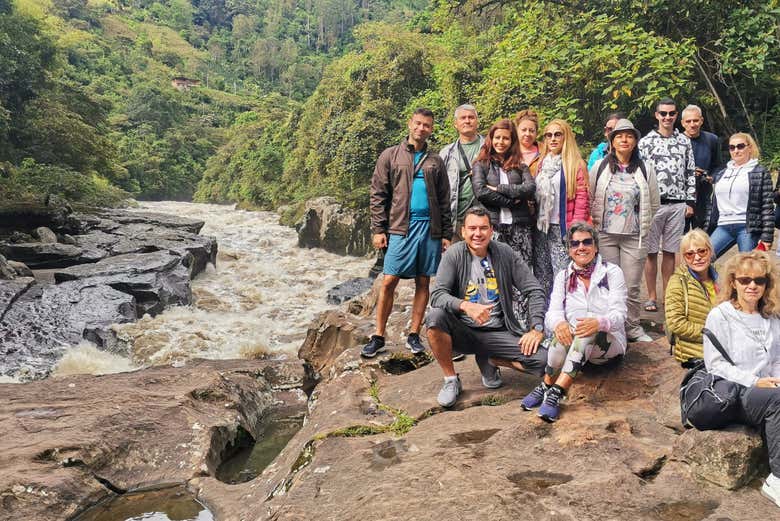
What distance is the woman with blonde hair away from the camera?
4.49 meters

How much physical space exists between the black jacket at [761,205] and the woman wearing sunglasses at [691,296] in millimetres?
1563

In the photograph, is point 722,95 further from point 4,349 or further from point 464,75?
point 4,349

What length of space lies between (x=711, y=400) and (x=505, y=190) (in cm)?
206

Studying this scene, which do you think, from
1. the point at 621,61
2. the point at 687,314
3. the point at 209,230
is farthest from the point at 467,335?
the point at 209,230

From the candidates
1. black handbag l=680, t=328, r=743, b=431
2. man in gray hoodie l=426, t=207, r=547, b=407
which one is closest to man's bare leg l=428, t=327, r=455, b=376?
man in gray hoodie l=426, t=207, r=547, b=407

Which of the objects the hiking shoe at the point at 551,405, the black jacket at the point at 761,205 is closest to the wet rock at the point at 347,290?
the black jacket at the point at 761,205

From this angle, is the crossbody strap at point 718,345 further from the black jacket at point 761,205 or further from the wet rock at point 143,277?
the wet rock at point 143,277

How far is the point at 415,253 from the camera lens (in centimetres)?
473

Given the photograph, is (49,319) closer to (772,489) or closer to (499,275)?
(499,275)

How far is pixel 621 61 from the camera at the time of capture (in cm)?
922

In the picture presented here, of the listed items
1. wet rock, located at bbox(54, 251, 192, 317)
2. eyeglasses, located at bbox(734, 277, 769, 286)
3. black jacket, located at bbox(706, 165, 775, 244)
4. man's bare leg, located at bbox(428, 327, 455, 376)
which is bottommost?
wet rock, located at bbox(54, 251, 192, 317)

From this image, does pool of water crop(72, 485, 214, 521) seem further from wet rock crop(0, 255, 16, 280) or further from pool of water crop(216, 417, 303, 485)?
wet rock crop(0, 255, 16, 280)

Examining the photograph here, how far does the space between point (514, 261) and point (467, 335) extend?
61cm

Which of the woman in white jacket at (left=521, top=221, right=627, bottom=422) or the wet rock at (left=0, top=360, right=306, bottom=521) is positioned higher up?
the woman in white jacket at (left=521, top=221, right=627, bottom=422)
